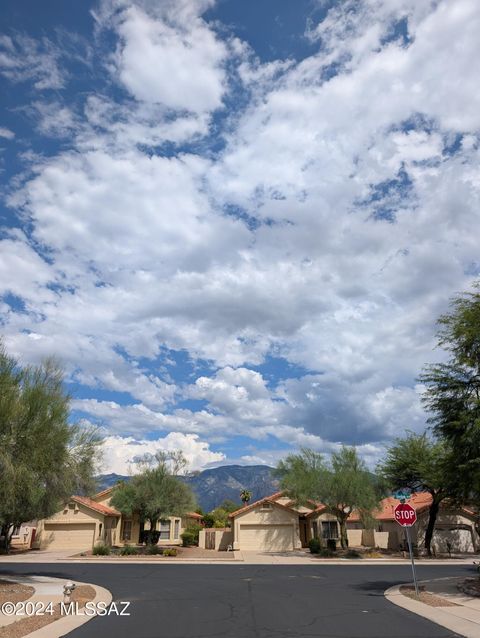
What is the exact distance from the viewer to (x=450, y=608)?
592 inches

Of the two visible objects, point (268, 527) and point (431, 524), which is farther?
point (268, 527)

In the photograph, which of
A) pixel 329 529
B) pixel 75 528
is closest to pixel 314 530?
pixel 329 529

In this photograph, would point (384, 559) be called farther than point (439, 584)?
A: Yes

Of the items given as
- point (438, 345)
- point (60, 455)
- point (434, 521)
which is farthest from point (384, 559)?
point (60, 455)

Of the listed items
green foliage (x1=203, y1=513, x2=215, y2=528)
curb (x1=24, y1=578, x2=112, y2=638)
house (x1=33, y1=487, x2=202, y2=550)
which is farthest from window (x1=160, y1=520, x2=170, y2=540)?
curb (x1=24, y1=578, x2=112, y2=638)

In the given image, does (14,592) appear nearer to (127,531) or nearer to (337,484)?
(337,484)

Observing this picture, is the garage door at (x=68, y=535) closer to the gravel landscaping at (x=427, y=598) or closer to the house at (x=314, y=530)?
the house at (x=314, y=530)

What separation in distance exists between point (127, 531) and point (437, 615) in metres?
40.9

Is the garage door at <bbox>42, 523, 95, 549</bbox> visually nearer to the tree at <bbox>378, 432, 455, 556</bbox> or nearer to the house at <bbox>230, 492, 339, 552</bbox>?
the house at <bbox>230, 492, 339, 552</bbox>

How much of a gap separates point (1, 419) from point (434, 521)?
113 feet

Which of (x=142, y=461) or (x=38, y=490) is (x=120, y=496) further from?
(x=38, y=490)

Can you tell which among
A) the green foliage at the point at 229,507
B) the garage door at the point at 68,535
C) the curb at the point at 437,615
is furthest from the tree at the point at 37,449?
the green foliage at the point at 229,507

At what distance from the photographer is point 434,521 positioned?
40.5m

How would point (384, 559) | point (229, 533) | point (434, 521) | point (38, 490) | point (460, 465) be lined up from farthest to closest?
1. point (229, 533)
2. point (434, 521)
3. point (384, 559)
4. point (38, 490)
5. point (460, 465)
